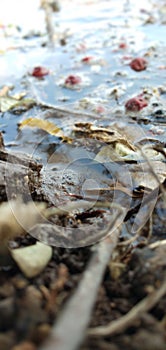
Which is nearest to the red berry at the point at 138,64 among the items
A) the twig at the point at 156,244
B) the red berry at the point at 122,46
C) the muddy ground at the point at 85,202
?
the muddy ground at the point at 85,202

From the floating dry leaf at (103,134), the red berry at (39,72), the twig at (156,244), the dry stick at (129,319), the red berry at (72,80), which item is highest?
the red berry at (39,72)

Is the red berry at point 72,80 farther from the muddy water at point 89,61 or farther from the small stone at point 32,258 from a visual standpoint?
the small stone at point 32,258

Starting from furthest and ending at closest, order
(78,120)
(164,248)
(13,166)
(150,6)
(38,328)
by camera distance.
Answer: (150,6) < (78,120) < (13,166) < (164,248) < (38,328)

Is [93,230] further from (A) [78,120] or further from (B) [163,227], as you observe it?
(A) [78,120]

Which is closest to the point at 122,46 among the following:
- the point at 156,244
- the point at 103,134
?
the point at 103,134

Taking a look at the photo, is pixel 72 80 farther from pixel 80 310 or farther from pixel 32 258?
pixel 80 310

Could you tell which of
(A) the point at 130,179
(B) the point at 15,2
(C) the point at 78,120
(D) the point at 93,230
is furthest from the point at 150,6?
(D) the point at 93,230

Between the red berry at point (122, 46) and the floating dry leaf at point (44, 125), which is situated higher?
the red berry at point (122, 46)
